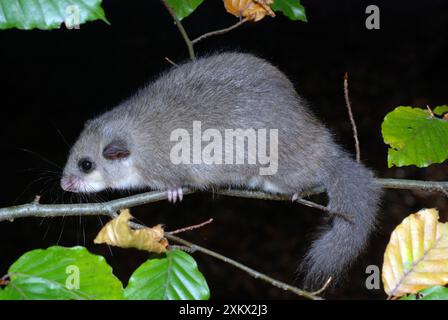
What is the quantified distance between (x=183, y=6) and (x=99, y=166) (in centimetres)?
109

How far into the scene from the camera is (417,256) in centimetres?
176

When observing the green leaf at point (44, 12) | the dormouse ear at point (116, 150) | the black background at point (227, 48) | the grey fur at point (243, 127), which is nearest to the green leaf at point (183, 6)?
the grey fur at point (243, 127)

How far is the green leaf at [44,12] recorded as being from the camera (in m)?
1.56

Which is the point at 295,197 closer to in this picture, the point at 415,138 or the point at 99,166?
the point at 415,138

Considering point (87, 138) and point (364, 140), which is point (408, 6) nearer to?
point (364, 140)

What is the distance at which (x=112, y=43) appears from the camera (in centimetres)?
838

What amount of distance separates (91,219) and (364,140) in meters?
3.84

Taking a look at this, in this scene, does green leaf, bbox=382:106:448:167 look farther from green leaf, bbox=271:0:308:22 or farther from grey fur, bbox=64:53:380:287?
green leaf, bbox=271:0:308:22

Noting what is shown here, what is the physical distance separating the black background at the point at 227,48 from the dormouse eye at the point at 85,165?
0.55 metres

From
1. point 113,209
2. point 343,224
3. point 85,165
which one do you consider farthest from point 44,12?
point 343,224

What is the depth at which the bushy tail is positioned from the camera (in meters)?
2.54

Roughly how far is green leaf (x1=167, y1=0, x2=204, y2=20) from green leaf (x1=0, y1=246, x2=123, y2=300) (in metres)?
1.06

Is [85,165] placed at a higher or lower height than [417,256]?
higher

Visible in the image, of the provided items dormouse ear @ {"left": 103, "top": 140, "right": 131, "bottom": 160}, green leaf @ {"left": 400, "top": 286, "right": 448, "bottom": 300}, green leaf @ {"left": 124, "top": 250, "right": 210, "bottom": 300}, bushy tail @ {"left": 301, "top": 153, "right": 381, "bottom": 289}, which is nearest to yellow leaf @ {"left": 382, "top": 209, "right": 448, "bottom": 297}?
green leaf @ {"left": 400, "top": 286, "right": 448, "bottom": 300}
